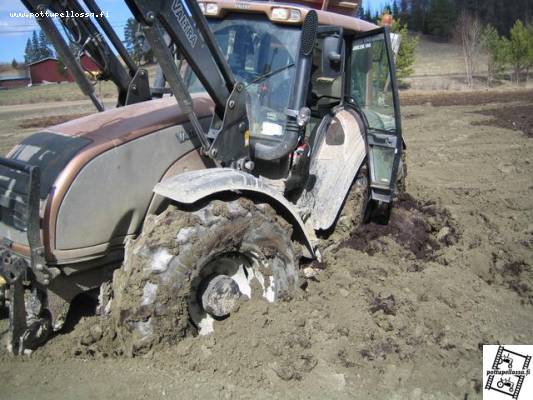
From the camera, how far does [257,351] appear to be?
10.4ft

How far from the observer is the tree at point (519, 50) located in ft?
114

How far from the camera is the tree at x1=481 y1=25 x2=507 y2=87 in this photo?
3544cm

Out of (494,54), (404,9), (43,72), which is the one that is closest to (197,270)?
(494,54)

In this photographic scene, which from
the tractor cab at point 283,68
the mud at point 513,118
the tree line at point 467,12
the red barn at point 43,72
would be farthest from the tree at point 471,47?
the red barn at point 43,72

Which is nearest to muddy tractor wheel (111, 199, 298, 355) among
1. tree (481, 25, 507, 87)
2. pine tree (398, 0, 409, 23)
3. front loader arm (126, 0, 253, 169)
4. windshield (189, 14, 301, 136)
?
front loader arm (126, 0, 253, 169)

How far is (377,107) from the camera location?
518cm

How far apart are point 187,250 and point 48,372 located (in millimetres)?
1072

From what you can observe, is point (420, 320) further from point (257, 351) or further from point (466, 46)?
point (466, 46)

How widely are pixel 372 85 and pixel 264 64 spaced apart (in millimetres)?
1597

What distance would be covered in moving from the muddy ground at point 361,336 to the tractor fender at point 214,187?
674 mm

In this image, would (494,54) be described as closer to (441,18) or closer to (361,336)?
(441,18)

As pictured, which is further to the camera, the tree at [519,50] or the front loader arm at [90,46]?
Result: the tree at [519,50]

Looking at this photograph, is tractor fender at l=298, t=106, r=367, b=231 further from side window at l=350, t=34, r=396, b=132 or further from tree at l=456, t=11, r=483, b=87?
tree at l=456, t=11, r=483, b=87

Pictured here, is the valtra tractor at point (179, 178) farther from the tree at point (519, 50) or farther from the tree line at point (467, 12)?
the tree line at point (467, 12)
